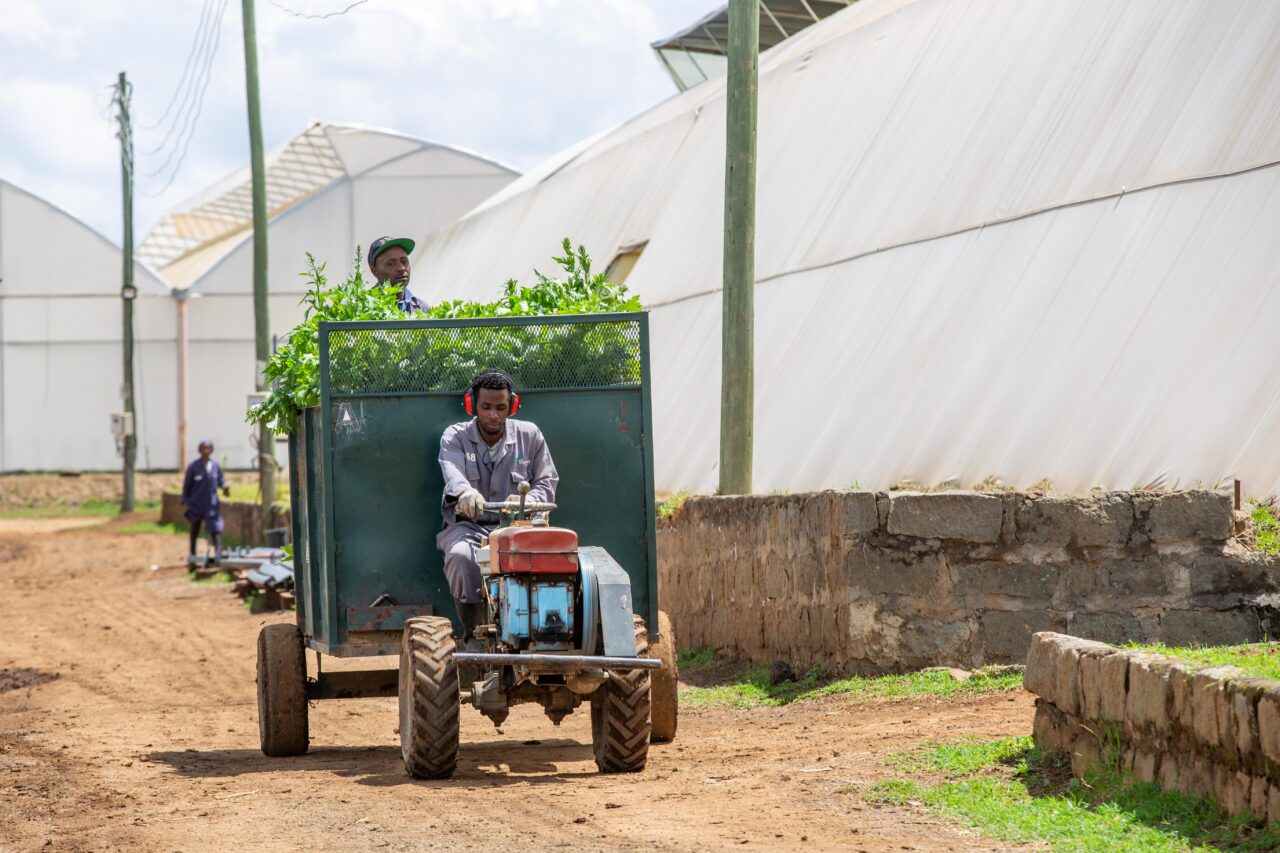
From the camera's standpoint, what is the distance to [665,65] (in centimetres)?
3331

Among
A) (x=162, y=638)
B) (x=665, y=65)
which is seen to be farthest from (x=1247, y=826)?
(x=665, y=65)

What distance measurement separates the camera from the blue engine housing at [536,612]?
25.1 feet

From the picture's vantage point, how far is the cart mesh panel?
866cm

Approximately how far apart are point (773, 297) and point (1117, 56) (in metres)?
4.62

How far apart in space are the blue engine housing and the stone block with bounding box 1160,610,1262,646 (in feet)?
12.7

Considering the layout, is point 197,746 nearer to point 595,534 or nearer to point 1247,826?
point 595,534

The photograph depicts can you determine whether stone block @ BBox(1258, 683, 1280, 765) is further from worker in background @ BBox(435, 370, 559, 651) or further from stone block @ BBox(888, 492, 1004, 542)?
stone block @ BBox(888, 492, 1004, 542)

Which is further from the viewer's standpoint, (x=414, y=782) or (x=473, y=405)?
(x=473, y=405)

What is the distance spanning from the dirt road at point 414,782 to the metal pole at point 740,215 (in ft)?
9.62

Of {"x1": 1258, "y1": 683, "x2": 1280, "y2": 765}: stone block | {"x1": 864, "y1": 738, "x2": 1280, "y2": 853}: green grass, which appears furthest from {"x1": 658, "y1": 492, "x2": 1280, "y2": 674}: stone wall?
{"x1": 1258, "y1": 683, "x2": 1280, "y2": 765}: stone block

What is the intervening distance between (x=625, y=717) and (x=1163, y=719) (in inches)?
100.0

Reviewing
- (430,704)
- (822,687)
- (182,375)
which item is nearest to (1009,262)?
(822,687)

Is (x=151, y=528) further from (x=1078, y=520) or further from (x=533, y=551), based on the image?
(x=533, y=551)

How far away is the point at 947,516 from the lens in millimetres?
9977
